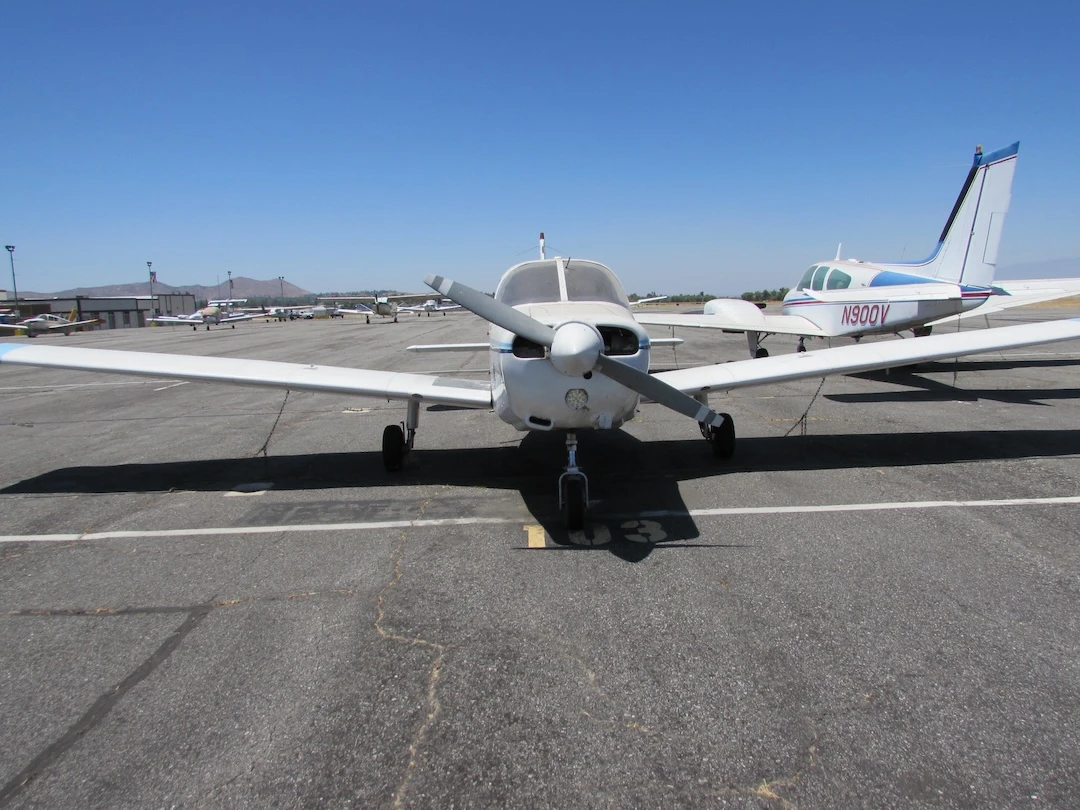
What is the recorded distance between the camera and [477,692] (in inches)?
119

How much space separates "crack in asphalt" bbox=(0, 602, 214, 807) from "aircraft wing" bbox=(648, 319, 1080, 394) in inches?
200

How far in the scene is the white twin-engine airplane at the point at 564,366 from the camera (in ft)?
15.6

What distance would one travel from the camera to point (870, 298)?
45.5 ft

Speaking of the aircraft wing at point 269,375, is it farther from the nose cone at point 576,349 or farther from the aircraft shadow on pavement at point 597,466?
the nose cone at point 576,349

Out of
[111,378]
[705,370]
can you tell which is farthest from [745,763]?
[111,378]

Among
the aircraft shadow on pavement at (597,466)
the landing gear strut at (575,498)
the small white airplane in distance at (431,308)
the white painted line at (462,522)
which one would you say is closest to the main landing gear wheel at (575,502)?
the landing gear strut at (575,498)

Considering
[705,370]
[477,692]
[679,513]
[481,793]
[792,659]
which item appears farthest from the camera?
[705,370]

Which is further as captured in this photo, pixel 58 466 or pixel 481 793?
pixel 58 466

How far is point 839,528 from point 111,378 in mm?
19956

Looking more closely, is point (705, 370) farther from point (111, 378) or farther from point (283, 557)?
point (111, 378)

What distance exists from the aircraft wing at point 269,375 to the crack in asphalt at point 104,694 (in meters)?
3.24

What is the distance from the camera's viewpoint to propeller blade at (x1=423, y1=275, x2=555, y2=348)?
464 centimetres

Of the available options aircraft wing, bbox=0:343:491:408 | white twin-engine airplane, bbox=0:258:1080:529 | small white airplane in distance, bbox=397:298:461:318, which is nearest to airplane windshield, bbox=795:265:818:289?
white twin-engine airplane, bbox=0:258:1080:529

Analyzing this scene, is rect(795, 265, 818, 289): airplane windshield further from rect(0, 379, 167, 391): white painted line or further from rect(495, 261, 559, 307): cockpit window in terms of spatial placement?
rect(0, 379, 167, 391): white painted line
